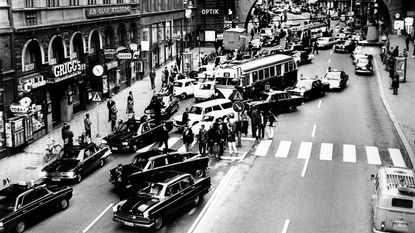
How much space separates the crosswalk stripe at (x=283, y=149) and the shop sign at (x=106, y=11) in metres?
17.0

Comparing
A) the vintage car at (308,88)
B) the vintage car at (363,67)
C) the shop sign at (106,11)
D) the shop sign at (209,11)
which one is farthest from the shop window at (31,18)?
the shop sign at (209,11)

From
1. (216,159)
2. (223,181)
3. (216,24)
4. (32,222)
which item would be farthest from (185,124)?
(216,24)

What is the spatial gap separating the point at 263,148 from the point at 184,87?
15.1 meters

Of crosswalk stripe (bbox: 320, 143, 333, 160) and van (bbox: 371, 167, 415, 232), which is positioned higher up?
van (bbox: 371, 167, 415, 232)

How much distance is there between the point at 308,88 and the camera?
1553 inches

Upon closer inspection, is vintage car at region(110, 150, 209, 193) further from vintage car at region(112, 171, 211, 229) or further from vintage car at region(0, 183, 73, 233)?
vintage car at region(0, 183, 73, 233)

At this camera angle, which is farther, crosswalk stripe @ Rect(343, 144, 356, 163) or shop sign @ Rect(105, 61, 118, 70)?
shop sign @ Rect(105, 61, 118, 70)

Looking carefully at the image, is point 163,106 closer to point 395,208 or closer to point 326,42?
point 395,208

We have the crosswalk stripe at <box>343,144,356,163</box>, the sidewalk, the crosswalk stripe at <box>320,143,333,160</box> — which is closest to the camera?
the crosswalk stripe at <box>343,144,356,163</box>

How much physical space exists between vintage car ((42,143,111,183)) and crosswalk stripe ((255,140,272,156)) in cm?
737

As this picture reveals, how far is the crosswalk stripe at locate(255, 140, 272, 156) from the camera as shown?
26.8 metres

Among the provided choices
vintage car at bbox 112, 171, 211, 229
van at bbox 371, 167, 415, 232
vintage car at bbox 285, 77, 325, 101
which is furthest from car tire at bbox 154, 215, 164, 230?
vintage car at bbox 285, 77, 325, 101

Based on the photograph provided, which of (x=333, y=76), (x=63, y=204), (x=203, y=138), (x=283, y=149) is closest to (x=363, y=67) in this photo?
(x=333, y=76)

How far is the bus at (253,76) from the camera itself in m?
37.4
